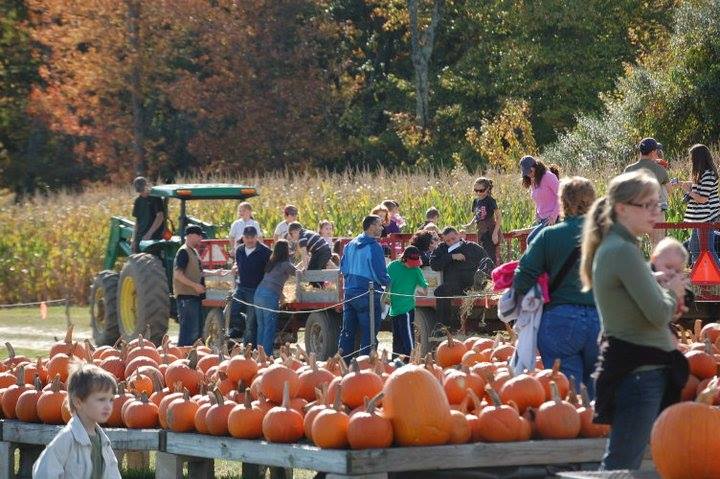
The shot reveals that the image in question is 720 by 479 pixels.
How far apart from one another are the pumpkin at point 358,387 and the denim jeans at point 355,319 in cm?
655

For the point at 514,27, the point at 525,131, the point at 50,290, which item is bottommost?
the point at 50,290

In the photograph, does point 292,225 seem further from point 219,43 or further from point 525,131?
point 219,43

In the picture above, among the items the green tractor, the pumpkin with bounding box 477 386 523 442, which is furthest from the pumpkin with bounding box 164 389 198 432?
the green tractor

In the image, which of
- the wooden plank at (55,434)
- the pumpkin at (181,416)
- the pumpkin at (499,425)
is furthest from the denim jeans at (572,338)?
the wooden plank at (55,434)

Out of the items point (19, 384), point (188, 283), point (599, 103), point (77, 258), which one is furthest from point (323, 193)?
point (19, 384)

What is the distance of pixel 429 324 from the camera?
692 inches

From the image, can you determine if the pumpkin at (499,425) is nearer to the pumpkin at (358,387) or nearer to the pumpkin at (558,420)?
the pumpkin at (558,420)

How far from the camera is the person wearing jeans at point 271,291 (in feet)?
56.9

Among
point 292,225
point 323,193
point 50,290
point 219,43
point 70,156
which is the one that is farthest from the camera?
point 70,156

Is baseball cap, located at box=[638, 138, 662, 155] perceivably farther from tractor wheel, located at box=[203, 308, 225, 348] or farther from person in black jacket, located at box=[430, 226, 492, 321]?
tractor wheel, located at box=[203, 308, 225, 348]

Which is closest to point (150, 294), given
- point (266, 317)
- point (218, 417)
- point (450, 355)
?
point (266, 317)

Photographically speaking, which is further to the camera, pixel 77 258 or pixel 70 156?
pixel 70 156

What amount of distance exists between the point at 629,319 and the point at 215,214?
26.5 metres

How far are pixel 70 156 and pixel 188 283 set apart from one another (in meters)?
35.5
